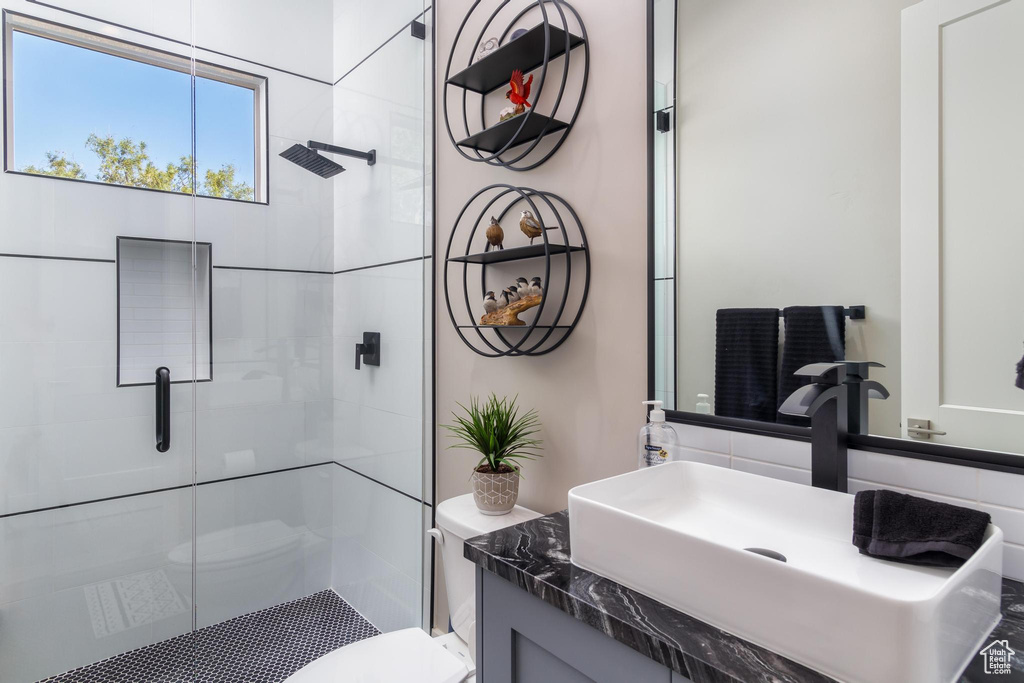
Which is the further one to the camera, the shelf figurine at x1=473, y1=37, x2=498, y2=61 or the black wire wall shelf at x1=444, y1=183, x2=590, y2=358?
the shelf figurine at x1=473, y1=37, x2=498, y2=61

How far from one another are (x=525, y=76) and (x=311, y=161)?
860 mm

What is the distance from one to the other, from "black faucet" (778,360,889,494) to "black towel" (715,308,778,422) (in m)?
0.13

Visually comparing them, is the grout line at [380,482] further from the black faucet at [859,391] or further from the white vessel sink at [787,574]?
the black faucet at [859,391]

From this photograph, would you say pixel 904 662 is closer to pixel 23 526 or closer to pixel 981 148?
pixel 981 148

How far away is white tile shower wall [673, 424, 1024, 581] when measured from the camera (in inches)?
30.4

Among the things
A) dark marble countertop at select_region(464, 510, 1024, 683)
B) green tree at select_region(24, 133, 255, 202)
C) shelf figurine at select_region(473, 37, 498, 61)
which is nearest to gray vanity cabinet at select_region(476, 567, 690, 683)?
dark marble countertop at select_region(464, 510, 1024, 683)

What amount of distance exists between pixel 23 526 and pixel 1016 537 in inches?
94.5

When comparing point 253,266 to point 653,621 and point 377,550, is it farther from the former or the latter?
point 653,621

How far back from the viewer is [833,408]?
35.1 inches

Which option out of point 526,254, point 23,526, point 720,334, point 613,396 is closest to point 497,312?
point 526,254

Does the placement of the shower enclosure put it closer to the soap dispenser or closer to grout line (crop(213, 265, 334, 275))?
grout line (crop(213, 265, 334, 275))

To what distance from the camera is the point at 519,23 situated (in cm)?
154

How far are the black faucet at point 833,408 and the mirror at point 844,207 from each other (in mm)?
20

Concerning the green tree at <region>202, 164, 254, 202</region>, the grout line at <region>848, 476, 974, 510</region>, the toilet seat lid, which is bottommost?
the toilet seat lid
